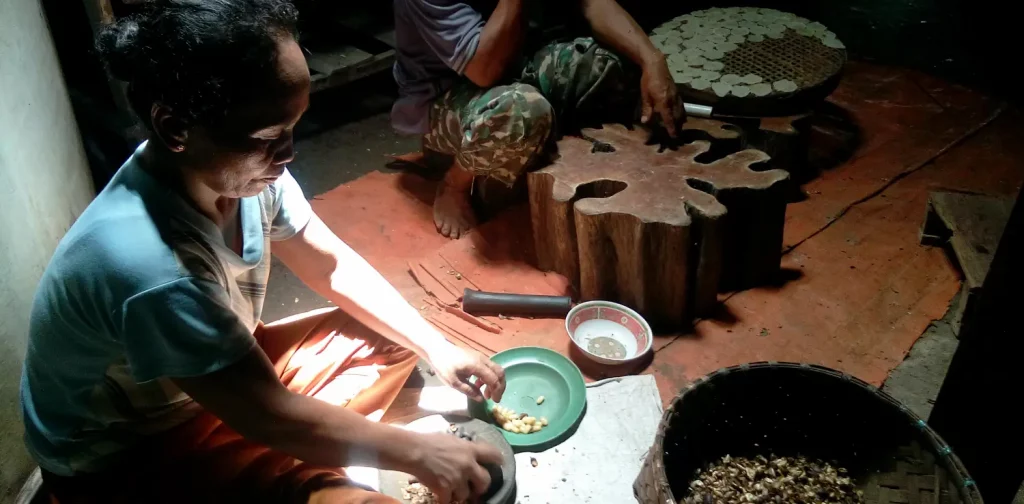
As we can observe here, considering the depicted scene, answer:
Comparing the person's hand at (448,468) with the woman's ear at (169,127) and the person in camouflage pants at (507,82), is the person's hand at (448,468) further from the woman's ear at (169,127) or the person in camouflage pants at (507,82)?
the person in camouflage pants at (507,82)

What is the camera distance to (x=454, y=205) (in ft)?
10.1

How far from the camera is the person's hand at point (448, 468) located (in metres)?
1.46

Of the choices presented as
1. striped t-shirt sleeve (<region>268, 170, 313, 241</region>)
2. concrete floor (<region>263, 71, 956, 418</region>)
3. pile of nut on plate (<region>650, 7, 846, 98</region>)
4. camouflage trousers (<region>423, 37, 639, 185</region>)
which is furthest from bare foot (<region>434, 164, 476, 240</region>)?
striped t-shirt sleeve (<region>268, 170, 313, 241</region>)

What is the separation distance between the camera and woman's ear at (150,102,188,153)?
3.63ft

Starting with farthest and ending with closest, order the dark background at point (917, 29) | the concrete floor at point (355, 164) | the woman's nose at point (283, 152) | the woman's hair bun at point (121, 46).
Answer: the dark background at point (917, 29) < the concrete floor at point (355, 164) < the woman's nose at point (283, 152) < the woman's hair bun at point (121, 46)

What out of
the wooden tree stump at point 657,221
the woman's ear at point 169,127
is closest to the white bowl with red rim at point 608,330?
the wooden tree stump at point 657,221

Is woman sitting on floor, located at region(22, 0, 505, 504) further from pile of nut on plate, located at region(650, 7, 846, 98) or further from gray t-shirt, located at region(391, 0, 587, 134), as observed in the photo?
pile of nut on plate, located at region(650, 7, 846, 98)

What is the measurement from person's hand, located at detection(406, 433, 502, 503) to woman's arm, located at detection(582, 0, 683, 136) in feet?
5.13

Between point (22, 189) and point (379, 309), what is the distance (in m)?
0.90

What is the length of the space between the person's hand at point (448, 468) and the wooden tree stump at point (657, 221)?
1.01 m

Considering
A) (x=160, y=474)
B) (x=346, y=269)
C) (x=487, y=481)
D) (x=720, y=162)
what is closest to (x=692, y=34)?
(x=720, y=162)

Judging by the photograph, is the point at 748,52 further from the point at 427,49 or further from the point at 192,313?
the point at 192,313

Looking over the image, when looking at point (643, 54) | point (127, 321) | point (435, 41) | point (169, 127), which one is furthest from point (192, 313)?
point (643, 54)

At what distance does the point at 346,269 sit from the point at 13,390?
2.71ft
